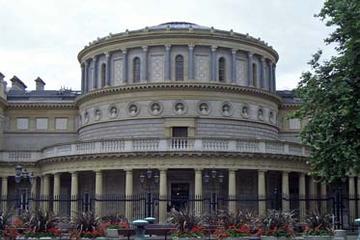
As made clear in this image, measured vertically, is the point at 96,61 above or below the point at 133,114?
above

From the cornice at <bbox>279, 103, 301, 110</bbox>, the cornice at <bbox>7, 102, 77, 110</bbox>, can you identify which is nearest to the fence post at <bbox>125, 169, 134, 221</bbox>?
the cornice at <bbox>7, 102, 77, 110</bbox>

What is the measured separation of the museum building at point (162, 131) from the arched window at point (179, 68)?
0.09 meters

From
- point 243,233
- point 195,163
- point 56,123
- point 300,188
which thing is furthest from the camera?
point 56,123

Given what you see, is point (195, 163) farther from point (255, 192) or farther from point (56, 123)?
point (56, 123)

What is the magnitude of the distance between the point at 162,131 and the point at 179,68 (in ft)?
20.1

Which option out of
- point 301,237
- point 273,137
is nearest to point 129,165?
point 273,137

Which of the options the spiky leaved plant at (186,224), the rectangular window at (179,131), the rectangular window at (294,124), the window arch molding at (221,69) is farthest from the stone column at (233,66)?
the spiky leaved plant at (186,224)

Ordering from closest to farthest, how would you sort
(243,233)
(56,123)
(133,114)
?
(243,233)
(133,114)
(56,123)

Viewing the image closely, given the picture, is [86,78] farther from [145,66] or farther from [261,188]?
[261,188]

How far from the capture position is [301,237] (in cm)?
3159

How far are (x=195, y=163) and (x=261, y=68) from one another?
58.3ft

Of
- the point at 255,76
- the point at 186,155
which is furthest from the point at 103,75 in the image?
the point at 186,155

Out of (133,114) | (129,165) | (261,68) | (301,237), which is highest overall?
(261,68)

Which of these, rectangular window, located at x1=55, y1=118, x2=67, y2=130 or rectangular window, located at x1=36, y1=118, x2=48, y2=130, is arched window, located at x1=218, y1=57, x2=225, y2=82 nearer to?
rectangular window, located at x1=55, y1=118, x2=67, y2=130
